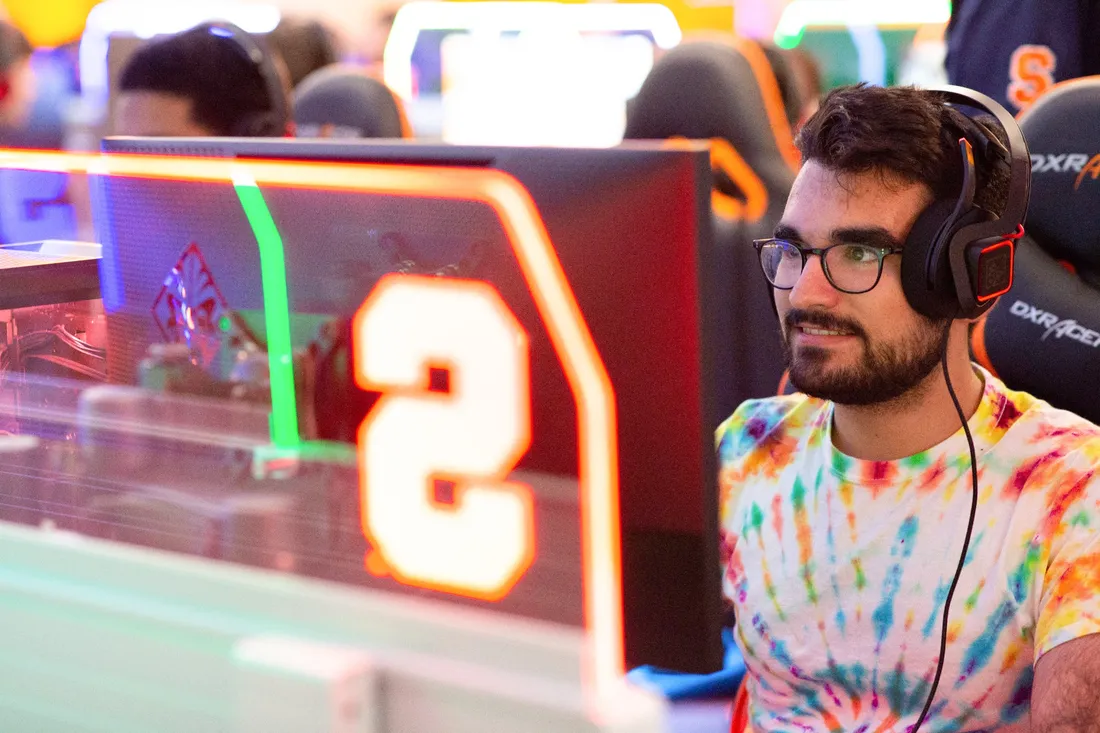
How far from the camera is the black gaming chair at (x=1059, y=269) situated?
1.35 metres

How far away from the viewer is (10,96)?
13.4 ft

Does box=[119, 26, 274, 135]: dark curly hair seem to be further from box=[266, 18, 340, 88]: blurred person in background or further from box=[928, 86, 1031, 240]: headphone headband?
box=[266, 18, 340, 88]: blurred person in background

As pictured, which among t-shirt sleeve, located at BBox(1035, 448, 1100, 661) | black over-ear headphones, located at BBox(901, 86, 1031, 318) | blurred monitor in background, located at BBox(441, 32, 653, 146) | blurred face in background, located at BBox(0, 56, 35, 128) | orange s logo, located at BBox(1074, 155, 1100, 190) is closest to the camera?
t-shirt sleeve, located at BBox(1035, 448, 1100, 661)

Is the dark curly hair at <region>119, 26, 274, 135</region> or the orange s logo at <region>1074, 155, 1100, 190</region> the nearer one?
the orange s logo at <region>1074, 155, 1100, 190</region>

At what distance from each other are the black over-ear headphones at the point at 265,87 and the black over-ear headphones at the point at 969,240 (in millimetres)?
1174

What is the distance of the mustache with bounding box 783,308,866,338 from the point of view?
123cm

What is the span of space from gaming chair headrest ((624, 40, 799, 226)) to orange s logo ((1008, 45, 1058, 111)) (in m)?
0.37

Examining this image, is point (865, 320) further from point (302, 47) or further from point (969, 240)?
point (302, 47)

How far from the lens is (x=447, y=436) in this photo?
2.30 ft

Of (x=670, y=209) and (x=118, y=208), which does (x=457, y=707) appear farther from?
(x=118, y=208)

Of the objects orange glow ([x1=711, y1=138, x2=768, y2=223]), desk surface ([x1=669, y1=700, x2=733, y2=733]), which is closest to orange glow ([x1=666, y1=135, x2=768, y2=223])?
orange glow ([x1=711, y1=138, x2=768, y2=223])

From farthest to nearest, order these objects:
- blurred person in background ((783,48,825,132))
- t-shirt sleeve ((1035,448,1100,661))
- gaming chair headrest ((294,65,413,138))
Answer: blurred person in background ((783,48,825,132)) < gaming chair headrest ((294,65,413,138)) < t-shirt sleeve ((1035,448,1100,661))

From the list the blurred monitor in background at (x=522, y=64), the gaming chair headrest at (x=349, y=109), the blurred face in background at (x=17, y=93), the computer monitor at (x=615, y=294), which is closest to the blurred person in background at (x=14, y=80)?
the blurred face in background at (x=17, y=93)

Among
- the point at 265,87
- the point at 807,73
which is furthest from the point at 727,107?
the point at 807,73
